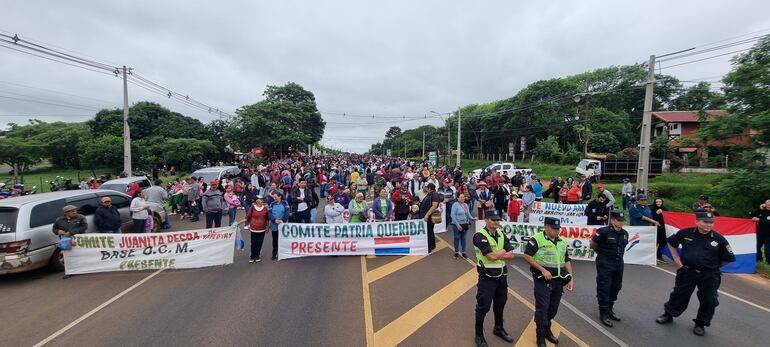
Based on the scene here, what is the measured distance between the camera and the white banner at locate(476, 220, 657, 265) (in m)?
8.32

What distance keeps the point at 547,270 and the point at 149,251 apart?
788cm

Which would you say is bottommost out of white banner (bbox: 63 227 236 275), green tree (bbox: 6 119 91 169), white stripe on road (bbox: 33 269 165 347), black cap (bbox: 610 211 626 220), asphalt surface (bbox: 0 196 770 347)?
white stripe on road (bbox: 33 269 165 347)

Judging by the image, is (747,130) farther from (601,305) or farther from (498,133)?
(498,133)

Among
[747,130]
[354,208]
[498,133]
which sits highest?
[498,133]

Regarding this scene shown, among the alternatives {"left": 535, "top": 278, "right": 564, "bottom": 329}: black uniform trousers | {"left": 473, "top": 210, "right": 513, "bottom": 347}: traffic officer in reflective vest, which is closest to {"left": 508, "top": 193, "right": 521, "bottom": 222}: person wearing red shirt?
{"left": 535, "top": 278, "right": 564, "bottom": 329}: black uniform trousers

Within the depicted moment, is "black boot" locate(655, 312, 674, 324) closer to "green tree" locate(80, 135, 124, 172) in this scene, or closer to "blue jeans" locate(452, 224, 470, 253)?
"blue jeans" locate(452, 224, 470, 253)

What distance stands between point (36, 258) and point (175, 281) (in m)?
2.66

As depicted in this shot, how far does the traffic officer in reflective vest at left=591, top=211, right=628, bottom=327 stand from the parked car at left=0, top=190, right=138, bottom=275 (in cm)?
1006

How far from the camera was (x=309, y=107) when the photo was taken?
5491cm

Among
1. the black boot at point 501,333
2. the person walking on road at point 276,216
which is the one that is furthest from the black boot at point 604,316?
the person walking on road at point 276,216

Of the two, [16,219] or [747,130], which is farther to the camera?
[747,130]

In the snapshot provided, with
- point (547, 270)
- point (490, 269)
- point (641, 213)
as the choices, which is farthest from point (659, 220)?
point (490, 269)

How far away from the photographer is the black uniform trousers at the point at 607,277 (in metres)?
5.27

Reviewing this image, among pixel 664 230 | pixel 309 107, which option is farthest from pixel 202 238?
pixel 309 107
